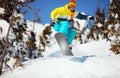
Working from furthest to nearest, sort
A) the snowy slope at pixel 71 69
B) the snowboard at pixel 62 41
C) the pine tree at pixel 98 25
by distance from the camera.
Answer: the pine tree at pixel 98 25, the snowboard at pixel 62 41, the snowy slope at pixel 71 69

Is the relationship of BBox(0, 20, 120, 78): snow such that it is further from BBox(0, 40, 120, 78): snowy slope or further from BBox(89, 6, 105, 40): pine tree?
BBox(89, 6, 105, 40): pine tree

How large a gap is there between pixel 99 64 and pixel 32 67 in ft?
6.73

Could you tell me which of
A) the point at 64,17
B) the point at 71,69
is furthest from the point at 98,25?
the point at 71,69

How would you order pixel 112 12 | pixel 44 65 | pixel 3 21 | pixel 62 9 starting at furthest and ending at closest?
pixel 112 12, pixel 3 21, pixel 62 9, pixel 44 65

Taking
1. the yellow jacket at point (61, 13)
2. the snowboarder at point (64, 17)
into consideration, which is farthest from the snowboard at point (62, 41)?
the yellow jacket at point (61, 13)

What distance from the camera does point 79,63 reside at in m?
6.98

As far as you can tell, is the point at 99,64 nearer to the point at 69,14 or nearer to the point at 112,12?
the point at 69,14

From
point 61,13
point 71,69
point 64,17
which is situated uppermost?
point 61,13

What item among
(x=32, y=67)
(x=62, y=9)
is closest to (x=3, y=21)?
Result: (x=62, y=9)

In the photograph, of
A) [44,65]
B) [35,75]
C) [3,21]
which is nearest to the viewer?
[35,75]

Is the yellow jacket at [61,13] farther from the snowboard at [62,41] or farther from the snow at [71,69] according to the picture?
the snow at [71,69]

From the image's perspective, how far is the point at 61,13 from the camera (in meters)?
8.55

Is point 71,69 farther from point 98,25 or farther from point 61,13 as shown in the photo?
point 98,25

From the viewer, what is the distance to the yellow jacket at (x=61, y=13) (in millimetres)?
8425
